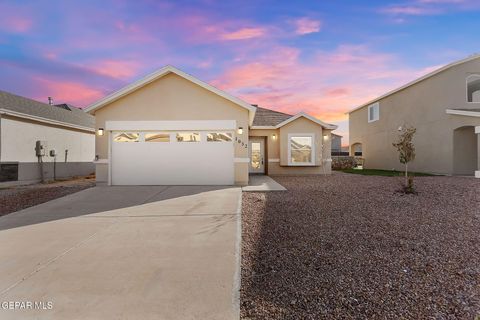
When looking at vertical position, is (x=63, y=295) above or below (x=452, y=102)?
below

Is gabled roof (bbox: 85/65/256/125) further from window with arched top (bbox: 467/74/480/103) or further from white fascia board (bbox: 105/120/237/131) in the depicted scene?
window with arched top (bbox: 467/74/480/103)

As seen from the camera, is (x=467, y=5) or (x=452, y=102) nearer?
(x=467, y=5)

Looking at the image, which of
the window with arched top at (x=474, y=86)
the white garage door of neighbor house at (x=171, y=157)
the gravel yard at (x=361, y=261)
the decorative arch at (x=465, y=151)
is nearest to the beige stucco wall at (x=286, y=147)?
the white garage door of neighbor house at (x=171, y=157)

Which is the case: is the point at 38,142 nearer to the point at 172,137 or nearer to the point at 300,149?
the point at 172,137

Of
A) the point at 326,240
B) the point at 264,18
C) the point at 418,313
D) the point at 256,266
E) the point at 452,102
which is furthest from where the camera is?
the point at 452,102

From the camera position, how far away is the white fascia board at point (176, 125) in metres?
11.2

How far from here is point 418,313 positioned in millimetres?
2604

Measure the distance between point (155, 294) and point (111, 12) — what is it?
11.1 m

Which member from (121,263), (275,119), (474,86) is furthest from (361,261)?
(474,86)

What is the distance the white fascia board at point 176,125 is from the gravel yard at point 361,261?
16.4ft

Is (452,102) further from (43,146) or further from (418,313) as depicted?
(43,146)

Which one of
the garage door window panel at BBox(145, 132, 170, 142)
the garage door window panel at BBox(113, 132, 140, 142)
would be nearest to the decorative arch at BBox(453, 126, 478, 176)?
the garage door window panel at BBox(145, 132, 170, 142)

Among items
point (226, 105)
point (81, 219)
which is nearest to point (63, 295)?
point (81, 219)

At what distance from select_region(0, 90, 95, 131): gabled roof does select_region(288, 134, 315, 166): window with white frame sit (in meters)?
13.5
